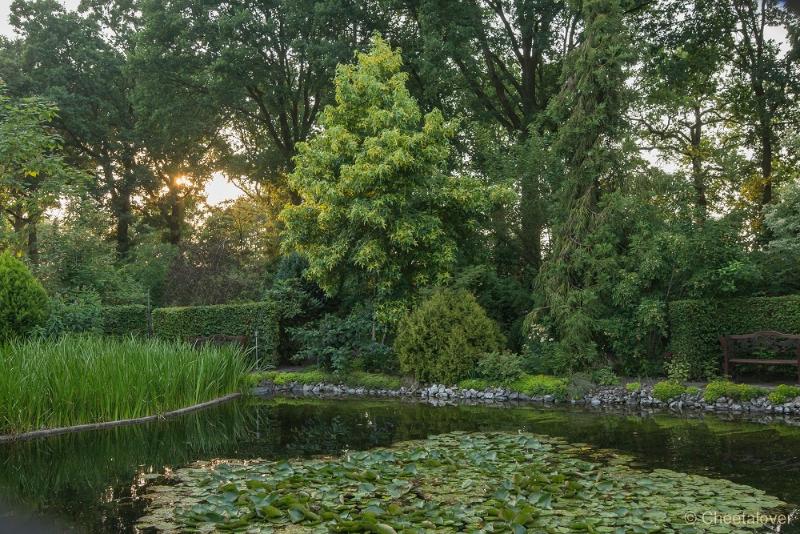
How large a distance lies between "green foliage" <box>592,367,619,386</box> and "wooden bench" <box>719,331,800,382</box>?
1.77m

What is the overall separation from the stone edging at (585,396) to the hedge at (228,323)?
1.51 metres

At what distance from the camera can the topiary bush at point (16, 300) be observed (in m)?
10.5

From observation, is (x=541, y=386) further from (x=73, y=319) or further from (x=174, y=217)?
(x=174, y=217)

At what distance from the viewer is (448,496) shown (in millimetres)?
4562

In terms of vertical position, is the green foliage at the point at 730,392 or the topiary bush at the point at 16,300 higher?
the topiary bush at the point at 16,300

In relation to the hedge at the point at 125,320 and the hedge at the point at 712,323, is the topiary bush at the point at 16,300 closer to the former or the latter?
the hedge at the point at 125,320

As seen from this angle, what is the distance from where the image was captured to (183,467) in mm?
5973

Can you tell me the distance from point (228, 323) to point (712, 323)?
32.8 ft

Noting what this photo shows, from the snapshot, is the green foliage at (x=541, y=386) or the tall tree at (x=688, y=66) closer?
the green foliage at (x=541, y=386)

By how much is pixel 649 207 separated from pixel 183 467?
355 inches

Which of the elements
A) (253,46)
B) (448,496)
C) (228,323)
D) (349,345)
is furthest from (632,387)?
(253,46)

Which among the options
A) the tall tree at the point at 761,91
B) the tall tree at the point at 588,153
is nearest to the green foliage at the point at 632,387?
the tall tree at the point at 588,153

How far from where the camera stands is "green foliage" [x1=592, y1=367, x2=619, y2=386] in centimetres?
1020

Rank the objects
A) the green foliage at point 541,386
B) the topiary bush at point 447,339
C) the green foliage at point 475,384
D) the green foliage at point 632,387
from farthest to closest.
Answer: the topiary bush at point 447,339 < the green foliage at point 475,384 < the green foliage at point 541,386 < the green foliage at point 632,387
